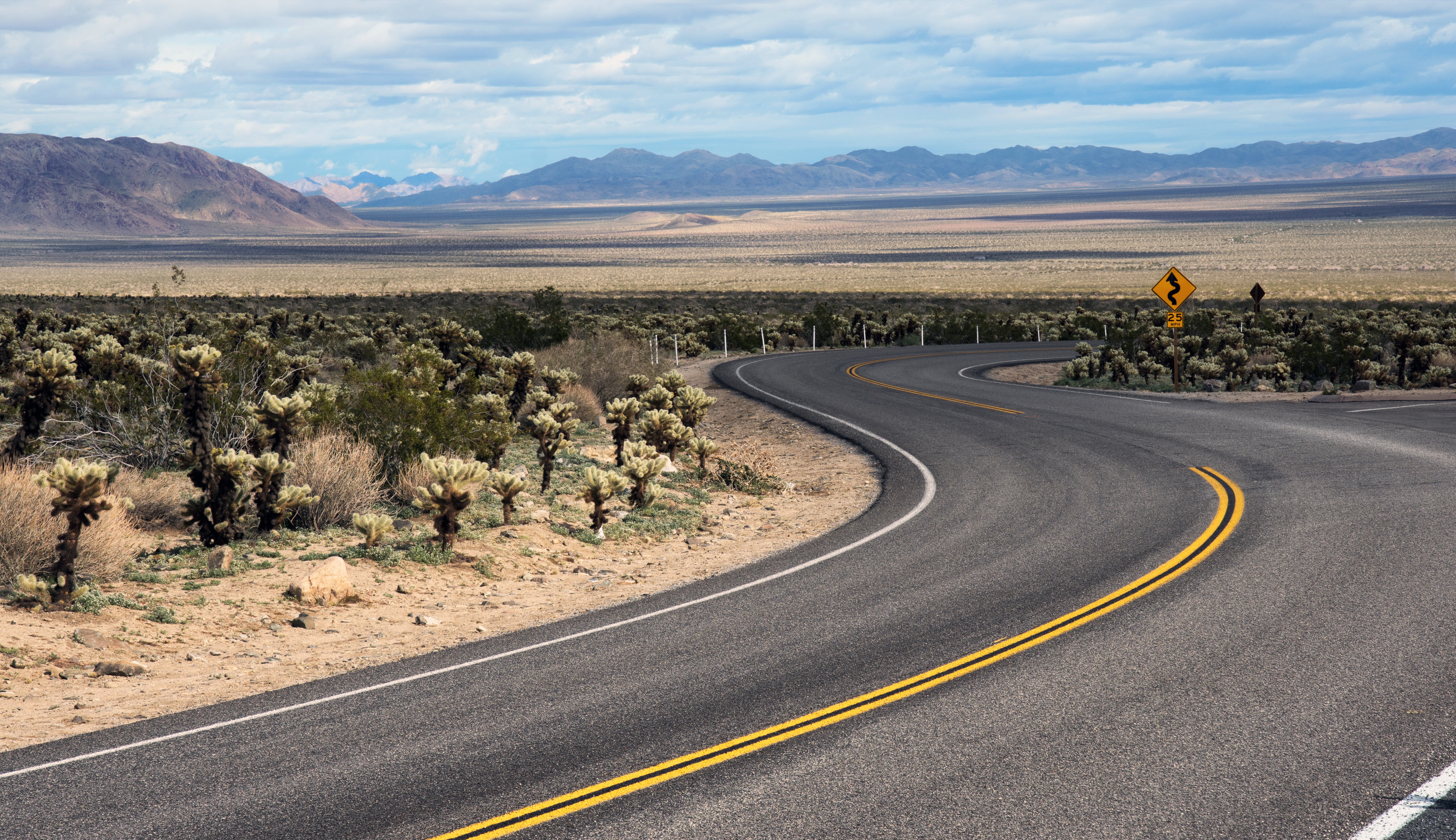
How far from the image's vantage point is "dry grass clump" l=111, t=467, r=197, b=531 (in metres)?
12.7

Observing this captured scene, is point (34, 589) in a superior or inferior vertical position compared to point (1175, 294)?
inferior

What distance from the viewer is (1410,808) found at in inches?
220

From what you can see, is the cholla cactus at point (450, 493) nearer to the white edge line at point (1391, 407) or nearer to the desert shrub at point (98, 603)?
the desert shrub at point (98, 603)

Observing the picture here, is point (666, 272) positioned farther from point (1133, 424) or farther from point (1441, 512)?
point (1441, 512)

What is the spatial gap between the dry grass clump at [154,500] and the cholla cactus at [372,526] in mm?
1952

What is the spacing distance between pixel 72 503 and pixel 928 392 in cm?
2136

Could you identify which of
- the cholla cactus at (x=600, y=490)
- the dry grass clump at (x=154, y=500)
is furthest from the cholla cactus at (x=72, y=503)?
the cholla cactus at (x=600, y=490)

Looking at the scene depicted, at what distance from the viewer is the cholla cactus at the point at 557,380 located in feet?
75.3

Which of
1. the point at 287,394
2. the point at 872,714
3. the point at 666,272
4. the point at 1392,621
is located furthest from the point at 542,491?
the point at 666,272

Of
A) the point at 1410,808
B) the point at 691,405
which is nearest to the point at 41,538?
the point at 1410,808

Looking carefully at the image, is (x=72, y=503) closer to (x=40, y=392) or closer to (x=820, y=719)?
(x=40, y=392)

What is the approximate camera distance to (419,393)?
52.7ft

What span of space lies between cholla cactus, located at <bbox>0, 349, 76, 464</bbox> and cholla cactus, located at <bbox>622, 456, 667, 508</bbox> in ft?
24.5

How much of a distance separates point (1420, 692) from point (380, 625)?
8.63m
